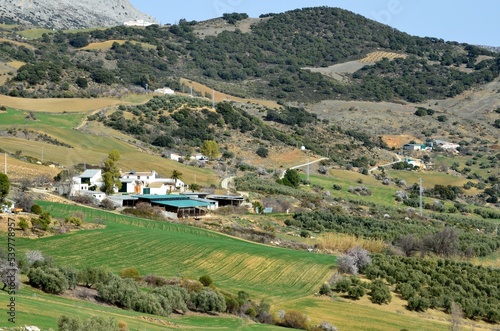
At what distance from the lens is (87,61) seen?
152000 mm

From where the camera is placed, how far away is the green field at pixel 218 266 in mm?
32625

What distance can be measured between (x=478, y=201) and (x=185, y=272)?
204 ft

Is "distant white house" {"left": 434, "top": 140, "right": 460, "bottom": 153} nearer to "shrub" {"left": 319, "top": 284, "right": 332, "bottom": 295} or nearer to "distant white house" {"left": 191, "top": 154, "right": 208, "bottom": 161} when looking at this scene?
"distant white house" {"left": 191, "top": 154, "right": 208, "bottom": 161}

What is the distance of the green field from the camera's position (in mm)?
32625

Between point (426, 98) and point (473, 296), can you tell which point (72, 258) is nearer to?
point (473, 296)

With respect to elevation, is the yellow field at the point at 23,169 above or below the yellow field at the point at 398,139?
below

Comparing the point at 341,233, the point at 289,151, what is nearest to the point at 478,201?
the point at 289,151

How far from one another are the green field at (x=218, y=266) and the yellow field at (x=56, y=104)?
50477 millimetres

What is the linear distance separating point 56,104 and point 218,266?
66571mm

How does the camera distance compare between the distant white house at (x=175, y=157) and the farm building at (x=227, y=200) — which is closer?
the farm building at (x=227, y=200)

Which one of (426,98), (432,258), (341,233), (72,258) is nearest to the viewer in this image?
(72,258)

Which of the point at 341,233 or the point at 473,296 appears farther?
the point at 341,233

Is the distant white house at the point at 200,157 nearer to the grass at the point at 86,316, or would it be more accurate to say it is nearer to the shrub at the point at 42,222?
the shrub at the point at 42,222

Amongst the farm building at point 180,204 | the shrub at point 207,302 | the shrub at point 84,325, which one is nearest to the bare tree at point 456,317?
the shrub at point 207,302
